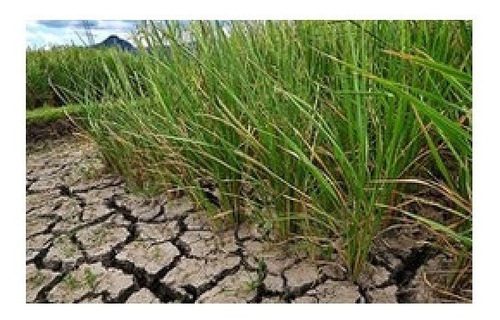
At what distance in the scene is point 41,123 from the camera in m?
2.16

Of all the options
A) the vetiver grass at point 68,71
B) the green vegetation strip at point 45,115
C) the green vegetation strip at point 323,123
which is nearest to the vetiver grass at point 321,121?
the green vegetation strip at point 323,123

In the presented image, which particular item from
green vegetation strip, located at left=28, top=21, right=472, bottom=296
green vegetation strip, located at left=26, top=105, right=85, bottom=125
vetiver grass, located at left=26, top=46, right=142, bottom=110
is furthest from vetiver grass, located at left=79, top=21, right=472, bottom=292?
green vegetation strip, located at left=26, top=105, right=85, bottom=125

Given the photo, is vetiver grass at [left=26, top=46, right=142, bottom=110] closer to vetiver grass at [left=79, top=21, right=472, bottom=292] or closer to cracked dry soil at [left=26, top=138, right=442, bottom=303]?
vetiver grass at [left=79, top=21, right=472, bottom=292]

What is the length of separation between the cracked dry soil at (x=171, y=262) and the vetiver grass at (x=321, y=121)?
58 mm

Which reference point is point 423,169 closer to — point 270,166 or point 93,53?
point 270,166

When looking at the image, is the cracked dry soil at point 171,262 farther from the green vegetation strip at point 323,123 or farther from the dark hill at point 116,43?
the dark hill at point 116,43

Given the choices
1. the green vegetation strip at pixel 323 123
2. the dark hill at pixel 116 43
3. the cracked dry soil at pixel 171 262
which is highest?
the dark hill at pixel 116 43

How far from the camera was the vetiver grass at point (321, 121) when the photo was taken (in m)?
1.05

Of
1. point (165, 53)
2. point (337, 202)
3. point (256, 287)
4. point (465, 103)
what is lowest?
point (256, 287)

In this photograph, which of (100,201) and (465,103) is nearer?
(465,103)

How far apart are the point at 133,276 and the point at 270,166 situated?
35 centimetres

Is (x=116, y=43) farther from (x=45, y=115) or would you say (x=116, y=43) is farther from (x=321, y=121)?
(x=45, y=115)
